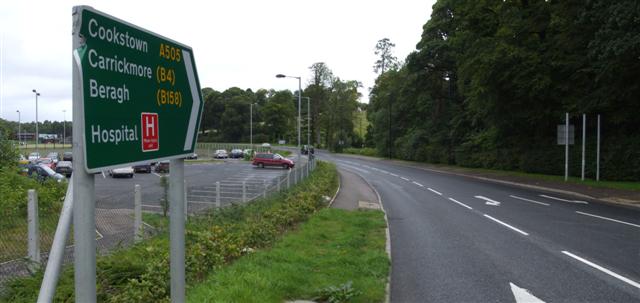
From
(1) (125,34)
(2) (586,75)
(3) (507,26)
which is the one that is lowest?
(1) (125,34)

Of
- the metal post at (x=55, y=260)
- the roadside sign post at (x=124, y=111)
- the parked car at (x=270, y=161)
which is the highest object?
the roadside sign post at (x=124, y=111)

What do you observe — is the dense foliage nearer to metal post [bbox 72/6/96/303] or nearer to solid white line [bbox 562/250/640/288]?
solid white line [bbox 562/250/640/288]

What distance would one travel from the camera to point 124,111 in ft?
7.33

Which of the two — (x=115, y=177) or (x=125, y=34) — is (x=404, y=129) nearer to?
(x=115, y=177)

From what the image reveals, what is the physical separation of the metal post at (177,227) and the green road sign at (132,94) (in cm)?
12

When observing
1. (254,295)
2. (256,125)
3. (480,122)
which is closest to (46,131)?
(256,125)

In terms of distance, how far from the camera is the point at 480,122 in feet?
154

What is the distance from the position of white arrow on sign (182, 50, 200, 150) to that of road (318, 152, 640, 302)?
178 inches

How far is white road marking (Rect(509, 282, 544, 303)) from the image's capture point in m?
6.51

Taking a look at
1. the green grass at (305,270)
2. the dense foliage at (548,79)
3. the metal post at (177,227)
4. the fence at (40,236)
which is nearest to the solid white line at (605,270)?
the green grass at (305,270)

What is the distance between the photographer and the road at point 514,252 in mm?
6957

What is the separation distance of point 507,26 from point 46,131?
550 feet

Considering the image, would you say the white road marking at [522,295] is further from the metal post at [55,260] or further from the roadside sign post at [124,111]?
the metal post at [55,260]

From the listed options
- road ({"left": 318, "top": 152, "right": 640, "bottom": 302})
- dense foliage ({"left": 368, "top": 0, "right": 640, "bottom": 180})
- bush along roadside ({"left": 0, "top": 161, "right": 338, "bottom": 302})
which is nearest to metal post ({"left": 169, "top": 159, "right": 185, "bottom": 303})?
bush along roadside ({"left": 0, "top": 161, "right": 338, "bottom": 302})
